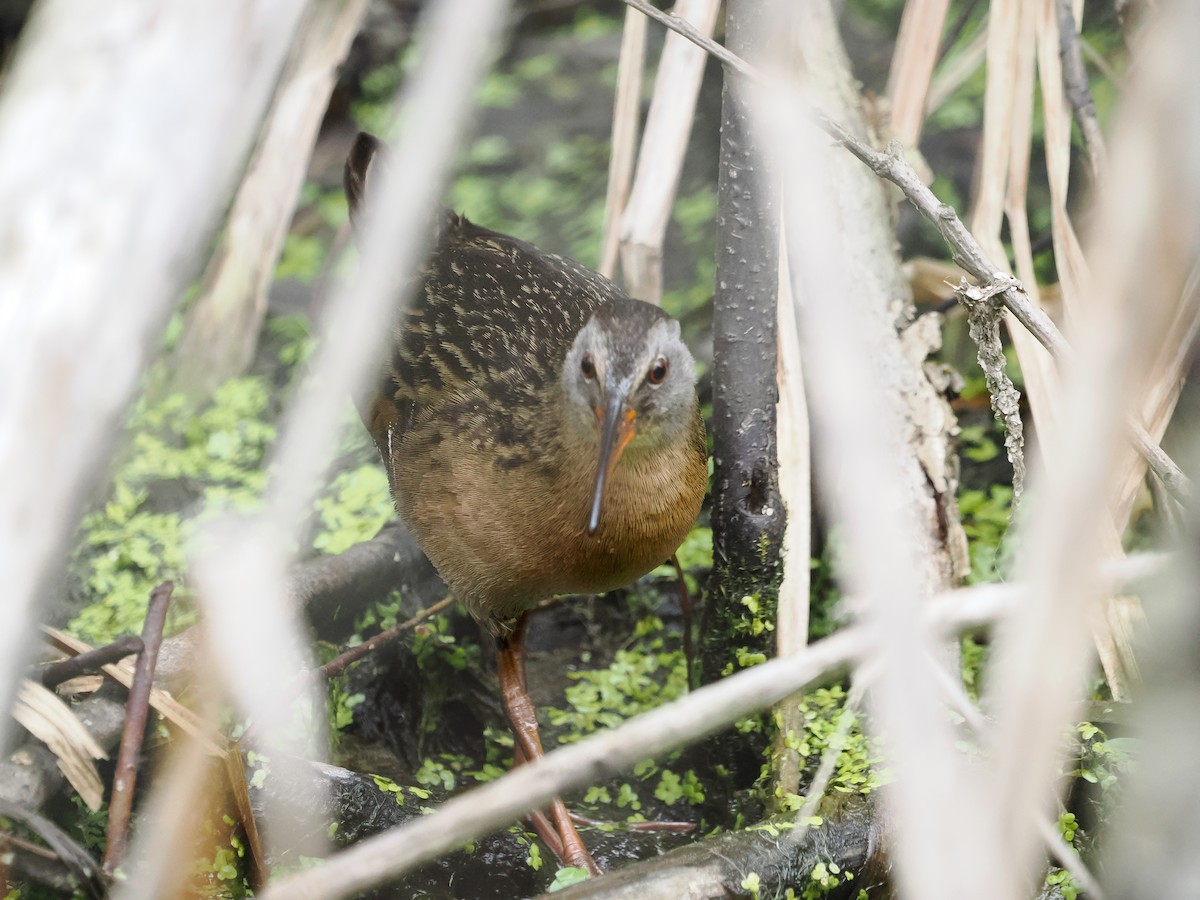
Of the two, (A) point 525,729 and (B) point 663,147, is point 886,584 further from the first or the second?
(B) point 663,147

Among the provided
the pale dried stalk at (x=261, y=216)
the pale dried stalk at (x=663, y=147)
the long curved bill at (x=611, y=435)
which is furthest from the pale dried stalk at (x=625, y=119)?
the pale dried stalk at (x=261, y=216)

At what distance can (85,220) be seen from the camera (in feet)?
3.23

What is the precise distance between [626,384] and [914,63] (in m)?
1.50

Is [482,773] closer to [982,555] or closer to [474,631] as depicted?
[474,631]

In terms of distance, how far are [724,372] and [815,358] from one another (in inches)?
64.7

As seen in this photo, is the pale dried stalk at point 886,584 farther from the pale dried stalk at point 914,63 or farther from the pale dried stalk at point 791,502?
the pale dried stalk at point 914,63

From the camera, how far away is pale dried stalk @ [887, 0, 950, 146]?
3283 millimetres

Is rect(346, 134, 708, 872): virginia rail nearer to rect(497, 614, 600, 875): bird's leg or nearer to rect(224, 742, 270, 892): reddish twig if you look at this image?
rect(497, 614, 600, 875): bird's leg

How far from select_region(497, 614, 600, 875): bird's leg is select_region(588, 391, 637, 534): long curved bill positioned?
0.64 meters

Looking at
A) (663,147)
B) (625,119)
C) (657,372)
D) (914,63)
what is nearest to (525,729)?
(657,372)

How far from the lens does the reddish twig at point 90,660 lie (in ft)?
8.60

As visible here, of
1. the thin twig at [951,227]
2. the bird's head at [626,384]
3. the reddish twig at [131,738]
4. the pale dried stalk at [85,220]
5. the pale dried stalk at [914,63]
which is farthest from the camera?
the pale dried stalk at [914,63]

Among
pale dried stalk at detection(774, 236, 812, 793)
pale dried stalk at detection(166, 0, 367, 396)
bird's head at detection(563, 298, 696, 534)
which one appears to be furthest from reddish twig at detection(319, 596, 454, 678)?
pale dried stalk at detection(166, 0, 367, 396)

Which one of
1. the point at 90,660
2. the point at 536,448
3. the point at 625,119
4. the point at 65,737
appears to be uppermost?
the point at 625,119
